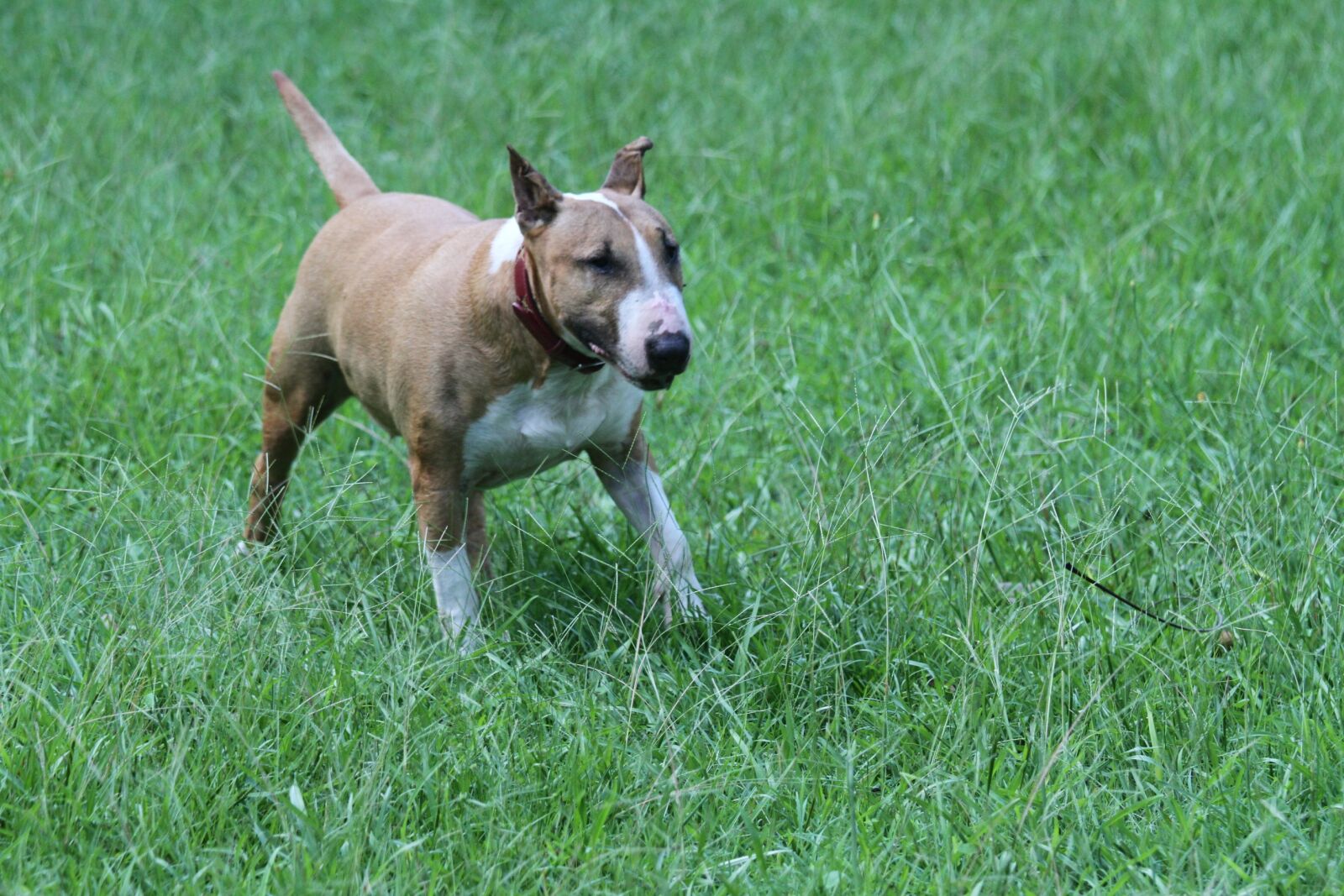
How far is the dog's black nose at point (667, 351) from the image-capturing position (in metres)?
3.05

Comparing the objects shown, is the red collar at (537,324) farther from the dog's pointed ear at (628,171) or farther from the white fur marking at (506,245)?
the dog's pointed ear at (628,171)

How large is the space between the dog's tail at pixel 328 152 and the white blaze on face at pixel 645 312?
4.98 ft

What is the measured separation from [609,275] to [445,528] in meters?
0.80

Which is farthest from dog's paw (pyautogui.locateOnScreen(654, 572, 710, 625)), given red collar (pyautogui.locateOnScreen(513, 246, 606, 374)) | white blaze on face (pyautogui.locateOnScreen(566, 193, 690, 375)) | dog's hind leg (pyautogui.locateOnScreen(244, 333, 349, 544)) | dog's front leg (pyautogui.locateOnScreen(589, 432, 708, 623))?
dog's hind leg (pyautogui.locateOnScreen(244, 333, 349, 544))

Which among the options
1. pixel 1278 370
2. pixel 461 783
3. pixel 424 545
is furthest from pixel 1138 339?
pixel 461 783

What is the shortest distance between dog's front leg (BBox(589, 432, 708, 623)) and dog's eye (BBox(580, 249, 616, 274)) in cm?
62

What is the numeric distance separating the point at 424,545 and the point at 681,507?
844 mm

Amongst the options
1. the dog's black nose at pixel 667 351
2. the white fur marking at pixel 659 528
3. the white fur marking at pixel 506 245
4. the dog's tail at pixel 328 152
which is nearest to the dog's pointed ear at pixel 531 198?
the white fur marking at pixel 506 245

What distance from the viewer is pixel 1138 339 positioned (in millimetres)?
4762

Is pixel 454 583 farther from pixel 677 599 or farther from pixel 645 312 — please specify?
pixel 645 312

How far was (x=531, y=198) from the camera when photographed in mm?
3293

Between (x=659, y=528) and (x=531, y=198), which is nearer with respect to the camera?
(x=531, y=198)

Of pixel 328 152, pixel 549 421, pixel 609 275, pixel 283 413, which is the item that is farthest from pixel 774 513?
pixel 328 152

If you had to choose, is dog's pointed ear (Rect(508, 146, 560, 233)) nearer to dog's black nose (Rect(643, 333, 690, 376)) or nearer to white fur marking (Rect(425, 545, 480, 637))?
dog's black nose (Rect(643, 333, 690, 376))
